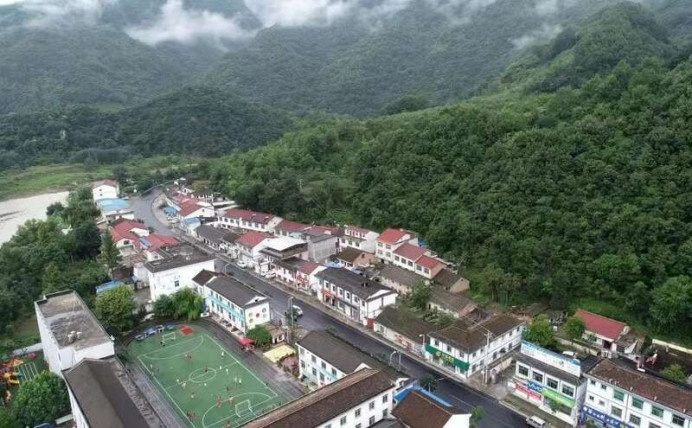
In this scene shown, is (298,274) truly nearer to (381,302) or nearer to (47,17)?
(381,302)

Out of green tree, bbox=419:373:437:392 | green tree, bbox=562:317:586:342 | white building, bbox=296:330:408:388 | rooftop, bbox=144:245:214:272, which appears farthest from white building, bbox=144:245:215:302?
green tree, bbox=562:317:586:342

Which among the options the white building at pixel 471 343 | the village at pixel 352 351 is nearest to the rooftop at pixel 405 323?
the village at pixel 352 351

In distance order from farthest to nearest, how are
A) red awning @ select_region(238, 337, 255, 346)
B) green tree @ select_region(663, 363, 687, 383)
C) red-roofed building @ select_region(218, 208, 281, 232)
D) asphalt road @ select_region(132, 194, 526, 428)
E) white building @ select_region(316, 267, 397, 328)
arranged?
1. red-roofed building @ select_region(218, 208, 281, 232)
2. white building @ select_region(316, 267, 397, 328)
3. red awning @ select_region(238, 337, 255, 346)
4. asphalt road @ select_region(132, 194, 526, 428)
5. green tree @ select_region(663, 363, 687, 383)

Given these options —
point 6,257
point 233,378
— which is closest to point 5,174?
point 6,257

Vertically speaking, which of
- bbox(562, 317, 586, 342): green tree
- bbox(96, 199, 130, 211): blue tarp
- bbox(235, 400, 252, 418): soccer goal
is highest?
bbox(96, 199, 130, 211): blue tarp

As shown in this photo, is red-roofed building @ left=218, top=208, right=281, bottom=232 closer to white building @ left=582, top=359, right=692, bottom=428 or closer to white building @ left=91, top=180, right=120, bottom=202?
white building @ left=91, top=180, right=120, bottom=202
